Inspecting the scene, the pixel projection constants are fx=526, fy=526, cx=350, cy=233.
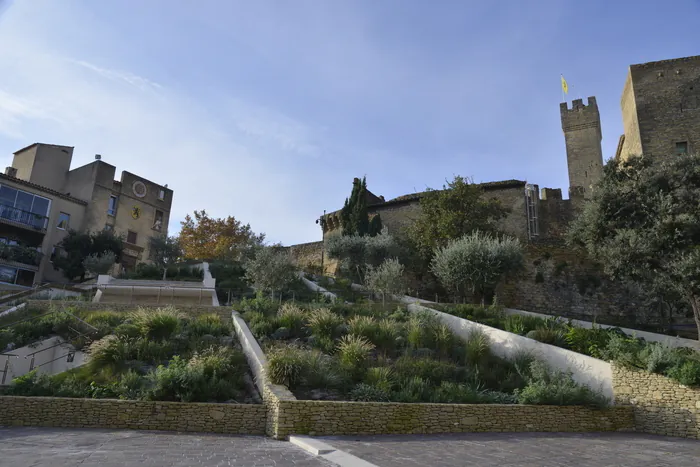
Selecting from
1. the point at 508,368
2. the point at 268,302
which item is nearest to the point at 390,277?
the point at 268,302

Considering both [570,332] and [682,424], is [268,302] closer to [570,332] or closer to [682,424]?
[570,332]

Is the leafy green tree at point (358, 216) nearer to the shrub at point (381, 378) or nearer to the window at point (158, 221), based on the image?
the window at point (158, 221)

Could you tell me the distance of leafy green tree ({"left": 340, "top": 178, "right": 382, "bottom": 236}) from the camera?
1345 inches

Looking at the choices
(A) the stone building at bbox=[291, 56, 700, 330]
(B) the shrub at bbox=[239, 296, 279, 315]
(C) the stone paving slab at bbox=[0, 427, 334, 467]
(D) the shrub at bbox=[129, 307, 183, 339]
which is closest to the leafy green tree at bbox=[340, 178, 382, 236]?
(A) the stone building at bbox=[291, 56, 700, 330]

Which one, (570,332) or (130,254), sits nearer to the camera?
(570,332)

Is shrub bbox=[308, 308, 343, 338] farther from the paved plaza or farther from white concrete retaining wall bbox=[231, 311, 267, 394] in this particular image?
the paved plaza

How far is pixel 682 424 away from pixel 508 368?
14.1 feet

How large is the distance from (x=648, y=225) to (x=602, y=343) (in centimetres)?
686

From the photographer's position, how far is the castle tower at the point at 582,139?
46.8 metres

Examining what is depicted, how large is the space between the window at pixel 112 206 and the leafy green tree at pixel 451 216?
74.9 ft

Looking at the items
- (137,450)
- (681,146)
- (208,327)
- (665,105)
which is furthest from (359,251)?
(665,105)

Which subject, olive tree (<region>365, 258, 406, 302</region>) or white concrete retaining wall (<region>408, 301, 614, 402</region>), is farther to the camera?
olive tree (<region>365, 258, 406, 302</region>)

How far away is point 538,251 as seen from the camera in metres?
30.2

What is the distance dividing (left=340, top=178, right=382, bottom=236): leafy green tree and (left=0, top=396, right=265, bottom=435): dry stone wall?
22.5 metres
